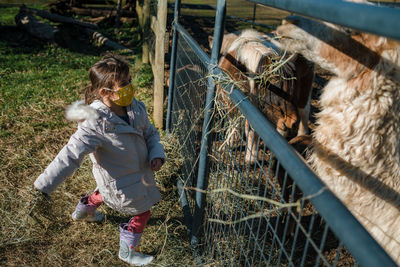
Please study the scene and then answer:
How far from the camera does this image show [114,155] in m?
2.52

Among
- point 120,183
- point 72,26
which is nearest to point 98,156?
point 120,183

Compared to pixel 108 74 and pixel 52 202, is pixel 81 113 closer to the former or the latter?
pixel 108 74

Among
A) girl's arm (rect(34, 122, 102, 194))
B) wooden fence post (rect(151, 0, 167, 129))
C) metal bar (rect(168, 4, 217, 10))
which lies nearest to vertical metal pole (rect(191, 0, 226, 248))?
girl's arm (rect(34, 122, 102, 194))

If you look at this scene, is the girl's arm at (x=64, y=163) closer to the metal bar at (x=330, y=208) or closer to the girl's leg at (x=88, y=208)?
the girl's leg at (x=88, y=208)

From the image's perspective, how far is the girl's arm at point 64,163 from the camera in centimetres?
231

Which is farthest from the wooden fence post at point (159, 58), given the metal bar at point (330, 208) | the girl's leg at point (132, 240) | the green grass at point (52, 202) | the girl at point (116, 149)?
the metal bar at point (330, 208)

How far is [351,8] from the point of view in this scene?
0.90 metres

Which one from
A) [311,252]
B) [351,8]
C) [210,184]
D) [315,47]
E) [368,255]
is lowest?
[311,252]

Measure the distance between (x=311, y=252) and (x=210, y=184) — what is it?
1.30 m

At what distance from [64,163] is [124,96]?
2.02 feet

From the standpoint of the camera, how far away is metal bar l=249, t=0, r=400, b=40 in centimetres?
76

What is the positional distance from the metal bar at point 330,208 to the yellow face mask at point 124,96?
4.38 ft

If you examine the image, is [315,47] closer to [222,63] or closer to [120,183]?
[120,183]

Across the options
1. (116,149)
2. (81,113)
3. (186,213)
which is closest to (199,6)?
(186,213)
